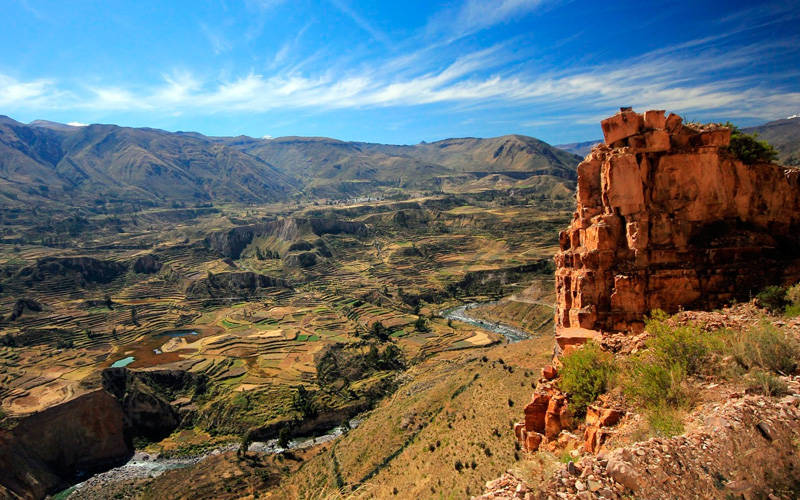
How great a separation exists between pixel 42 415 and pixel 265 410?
24426 millimetres

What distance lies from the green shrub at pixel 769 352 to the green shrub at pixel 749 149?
1191 cm

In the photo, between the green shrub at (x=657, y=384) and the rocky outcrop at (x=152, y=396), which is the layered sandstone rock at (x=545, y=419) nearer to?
the green shrub at (x=657, y=384)

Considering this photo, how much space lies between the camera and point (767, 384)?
34.0 feet

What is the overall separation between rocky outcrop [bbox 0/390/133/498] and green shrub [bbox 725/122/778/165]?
204 ft

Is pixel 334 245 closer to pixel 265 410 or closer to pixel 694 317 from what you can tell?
pixel 265 410

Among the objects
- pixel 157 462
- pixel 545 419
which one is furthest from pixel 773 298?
pixel 157 462

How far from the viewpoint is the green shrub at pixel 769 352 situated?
11.5 metres

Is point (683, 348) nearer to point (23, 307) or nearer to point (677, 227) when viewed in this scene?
point (677, 227)

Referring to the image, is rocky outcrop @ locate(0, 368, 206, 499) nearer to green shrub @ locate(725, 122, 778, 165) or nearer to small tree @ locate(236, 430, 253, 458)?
small tree @ locate(236, 430, 253, 458)

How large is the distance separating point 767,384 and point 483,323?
81913 millimetres

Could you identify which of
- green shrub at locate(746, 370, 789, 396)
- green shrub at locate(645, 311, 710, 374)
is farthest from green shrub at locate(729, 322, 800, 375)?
green shrub at locate(645, 311, 710, 374)

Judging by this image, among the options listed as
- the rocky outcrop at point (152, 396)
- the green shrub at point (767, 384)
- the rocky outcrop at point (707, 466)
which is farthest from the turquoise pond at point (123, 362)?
the green shrub at point (767, 384)

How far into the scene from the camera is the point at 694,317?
16.7 m

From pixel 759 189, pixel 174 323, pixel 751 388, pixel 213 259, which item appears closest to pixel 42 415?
pixel 174 323
